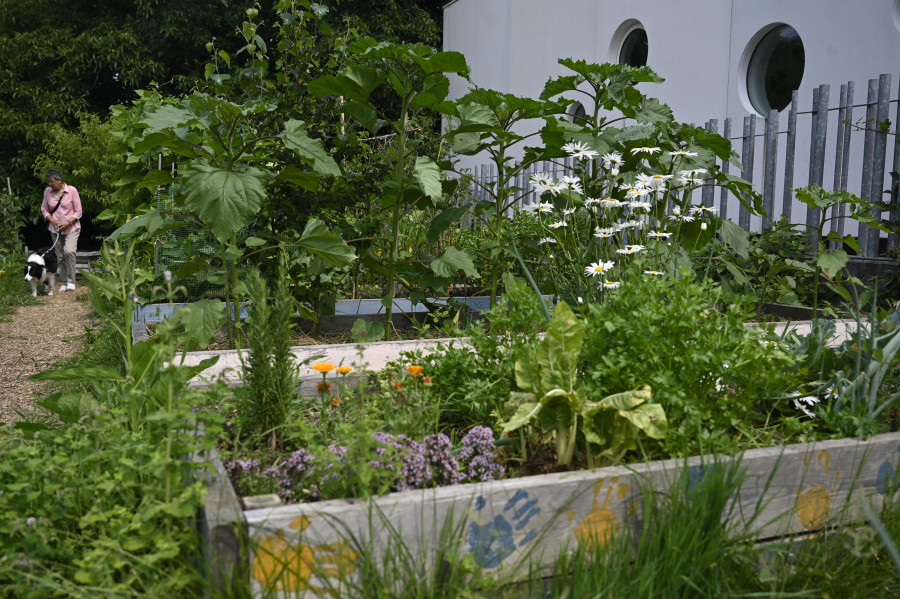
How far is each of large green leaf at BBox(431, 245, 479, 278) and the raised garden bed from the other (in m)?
1.68

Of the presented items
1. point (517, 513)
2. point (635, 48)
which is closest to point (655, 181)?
point (517, 513)

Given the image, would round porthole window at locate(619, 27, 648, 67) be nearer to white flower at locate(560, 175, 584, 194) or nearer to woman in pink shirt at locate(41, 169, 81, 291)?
white flower at locate(560, 175, 584, 194)

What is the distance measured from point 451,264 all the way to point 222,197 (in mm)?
1118

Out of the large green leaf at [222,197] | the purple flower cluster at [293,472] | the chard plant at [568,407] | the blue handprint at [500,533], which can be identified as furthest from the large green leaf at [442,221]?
the blue handprint at [500,533]

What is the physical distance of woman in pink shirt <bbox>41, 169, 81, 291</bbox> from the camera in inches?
391

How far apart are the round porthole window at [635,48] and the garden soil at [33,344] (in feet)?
22.8

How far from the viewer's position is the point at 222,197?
8.38ft

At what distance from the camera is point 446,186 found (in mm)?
3729

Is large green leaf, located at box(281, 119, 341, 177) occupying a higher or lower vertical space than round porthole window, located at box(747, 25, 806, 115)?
lower

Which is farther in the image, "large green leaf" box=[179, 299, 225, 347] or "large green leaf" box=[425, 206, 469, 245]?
"large green leaf" box=[425, 206, 469, 245]

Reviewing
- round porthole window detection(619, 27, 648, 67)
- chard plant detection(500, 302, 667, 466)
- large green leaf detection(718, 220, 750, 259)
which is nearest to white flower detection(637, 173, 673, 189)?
large green leaf detection(718, 220, 750, 259)

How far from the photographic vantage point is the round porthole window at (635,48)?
9.27m

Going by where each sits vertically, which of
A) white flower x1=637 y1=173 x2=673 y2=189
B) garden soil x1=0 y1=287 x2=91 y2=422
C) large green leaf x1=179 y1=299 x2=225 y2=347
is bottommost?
garden soil x1=0 y1=287 x2=91 y2=422

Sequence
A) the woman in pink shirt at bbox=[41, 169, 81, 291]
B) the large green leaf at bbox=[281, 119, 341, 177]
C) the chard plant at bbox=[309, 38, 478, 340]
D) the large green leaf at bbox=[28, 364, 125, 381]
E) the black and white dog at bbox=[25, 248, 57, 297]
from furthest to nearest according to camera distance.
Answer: the woman in pink shirt at bbox=[41, 169, 81, 291] < the black and white dog at bbox=[25, 248, 57, 297] < the chard plant at bbox=[309, 38, 478, 340] < the large green leaf at bbox=[281, 119, 341, 177] < the large green leaf at bbox=[28, 364, 125, 381]
